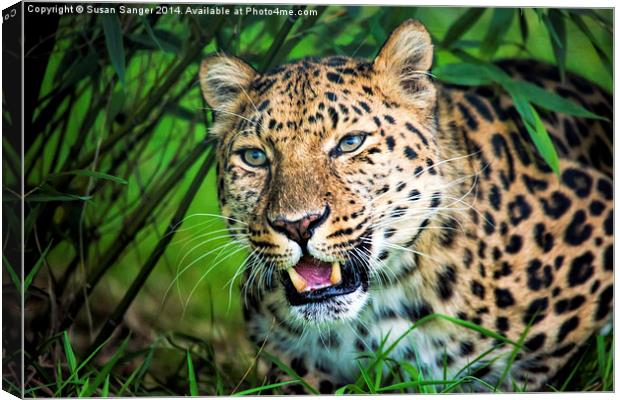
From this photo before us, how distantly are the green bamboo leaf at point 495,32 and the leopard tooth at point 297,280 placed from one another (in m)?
1.51

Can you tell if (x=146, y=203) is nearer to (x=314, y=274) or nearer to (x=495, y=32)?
(x=314, y=274)

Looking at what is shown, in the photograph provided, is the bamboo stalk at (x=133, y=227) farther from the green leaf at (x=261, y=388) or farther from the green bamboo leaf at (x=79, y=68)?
the green leaf at (x=261, y=388)

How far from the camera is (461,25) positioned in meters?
5.31

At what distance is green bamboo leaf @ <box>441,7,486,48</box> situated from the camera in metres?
5.30

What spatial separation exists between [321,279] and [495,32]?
1.60m

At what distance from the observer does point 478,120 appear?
531 centimetres

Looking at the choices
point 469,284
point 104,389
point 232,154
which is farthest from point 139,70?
point 469,284

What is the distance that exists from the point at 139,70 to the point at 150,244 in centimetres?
83

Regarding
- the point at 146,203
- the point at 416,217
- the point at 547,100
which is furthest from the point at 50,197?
the point at 547,100

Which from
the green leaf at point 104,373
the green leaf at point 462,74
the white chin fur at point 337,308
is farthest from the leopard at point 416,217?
the green leaf at point 104,373

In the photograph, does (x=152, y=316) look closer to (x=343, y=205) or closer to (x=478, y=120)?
(x=343, y=205)

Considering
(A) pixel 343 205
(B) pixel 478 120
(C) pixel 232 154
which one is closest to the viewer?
(A) pixel 343 205

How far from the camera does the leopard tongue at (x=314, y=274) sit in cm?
467

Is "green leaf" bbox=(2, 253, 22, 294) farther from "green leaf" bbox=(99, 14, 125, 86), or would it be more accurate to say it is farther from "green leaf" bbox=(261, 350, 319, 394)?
"green leaf" bbox=(261, 350, 319, 394)
